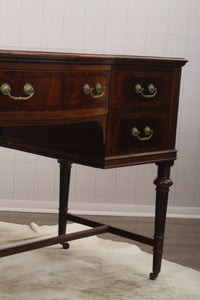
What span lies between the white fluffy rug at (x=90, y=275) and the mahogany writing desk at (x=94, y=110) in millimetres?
138

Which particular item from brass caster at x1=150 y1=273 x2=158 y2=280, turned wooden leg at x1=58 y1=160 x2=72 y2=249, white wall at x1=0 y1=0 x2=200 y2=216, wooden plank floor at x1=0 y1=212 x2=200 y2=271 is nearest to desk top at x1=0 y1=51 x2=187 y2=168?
turned wooden leg at x1=58 y1=160 x2=72 y2=249

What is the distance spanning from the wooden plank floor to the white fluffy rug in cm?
17

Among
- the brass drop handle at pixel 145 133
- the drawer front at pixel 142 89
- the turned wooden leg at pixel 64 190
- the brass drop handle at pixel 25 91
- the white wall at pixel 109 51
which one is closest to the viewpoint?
the brass drop handle at pixel 25 91

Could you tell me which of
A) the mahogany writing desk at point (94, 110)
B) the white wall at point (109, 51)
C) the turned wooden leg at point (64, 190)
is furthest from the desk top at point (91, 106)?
the white wall at point (109, 51)

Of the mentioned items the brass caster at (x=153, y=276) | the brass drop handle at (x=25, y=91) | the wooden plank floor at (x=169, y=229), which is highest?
the brass drop handle at (x=25, y=91)

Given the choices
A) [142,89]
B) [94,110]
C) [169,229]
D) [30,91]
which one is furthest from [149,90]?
[169,229]

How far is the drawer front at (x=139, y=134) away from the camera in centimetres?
253

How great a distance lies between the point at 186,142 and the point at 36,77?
2.33 m

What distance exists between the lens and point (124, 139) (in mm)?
2568

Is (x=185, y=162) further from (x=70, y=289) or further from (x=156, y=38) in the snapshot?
(x=70, y=289)

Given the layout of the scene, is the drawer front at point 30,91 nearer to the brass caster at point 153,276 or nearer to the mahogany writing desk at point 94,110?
the mahogany writing desk at point 94,110

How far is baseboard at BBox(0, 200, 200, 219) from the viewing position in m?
4.13

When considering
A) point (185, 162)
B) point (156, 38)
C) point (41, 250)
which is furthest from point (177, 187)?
point (41, 250)

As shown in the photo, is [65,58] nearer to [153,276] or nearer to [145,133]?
[145,133]
